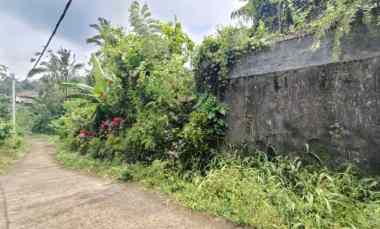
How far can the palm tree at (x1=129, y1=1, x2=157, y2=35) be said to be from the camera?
6953mm

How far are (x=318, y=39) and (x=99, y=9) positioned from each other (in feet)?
12.7

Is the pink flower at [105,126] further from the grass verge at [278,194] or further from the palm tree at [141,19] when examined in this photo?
the grass verge at [278,194]

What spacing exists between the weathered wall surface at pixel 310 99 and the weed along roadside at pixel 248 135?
1cm

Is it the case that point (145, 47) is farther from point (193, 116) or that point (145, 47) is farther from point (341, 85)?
point (341, 85)

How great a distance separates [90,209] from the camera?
3322 mm

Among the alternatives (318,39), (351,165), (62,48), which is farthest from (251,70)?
(62,48)

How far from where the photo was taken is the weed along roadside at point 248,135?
280cm

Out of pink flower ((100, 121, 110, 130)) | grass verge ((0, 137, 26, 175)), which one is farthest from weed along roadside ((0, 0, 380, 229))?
grass verge ((0, 137, 26, 175))

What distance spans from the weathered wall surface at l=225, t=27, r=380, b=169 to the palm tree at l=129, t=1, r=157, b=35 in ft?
11.7

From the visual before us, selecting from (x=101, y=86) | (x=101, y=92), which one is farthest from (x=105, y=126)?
(x=101, y=86)

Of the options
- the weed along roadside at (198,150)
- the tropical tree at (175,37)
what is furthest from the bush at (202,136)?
the tropical tree at (175,37)

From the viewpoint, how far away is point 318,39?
10.2 feet

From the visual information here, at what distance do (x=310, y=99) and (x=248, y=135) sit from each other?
113 centimetres

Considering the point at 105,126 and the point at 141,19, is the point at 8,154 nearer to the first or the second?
the point at 105,126
